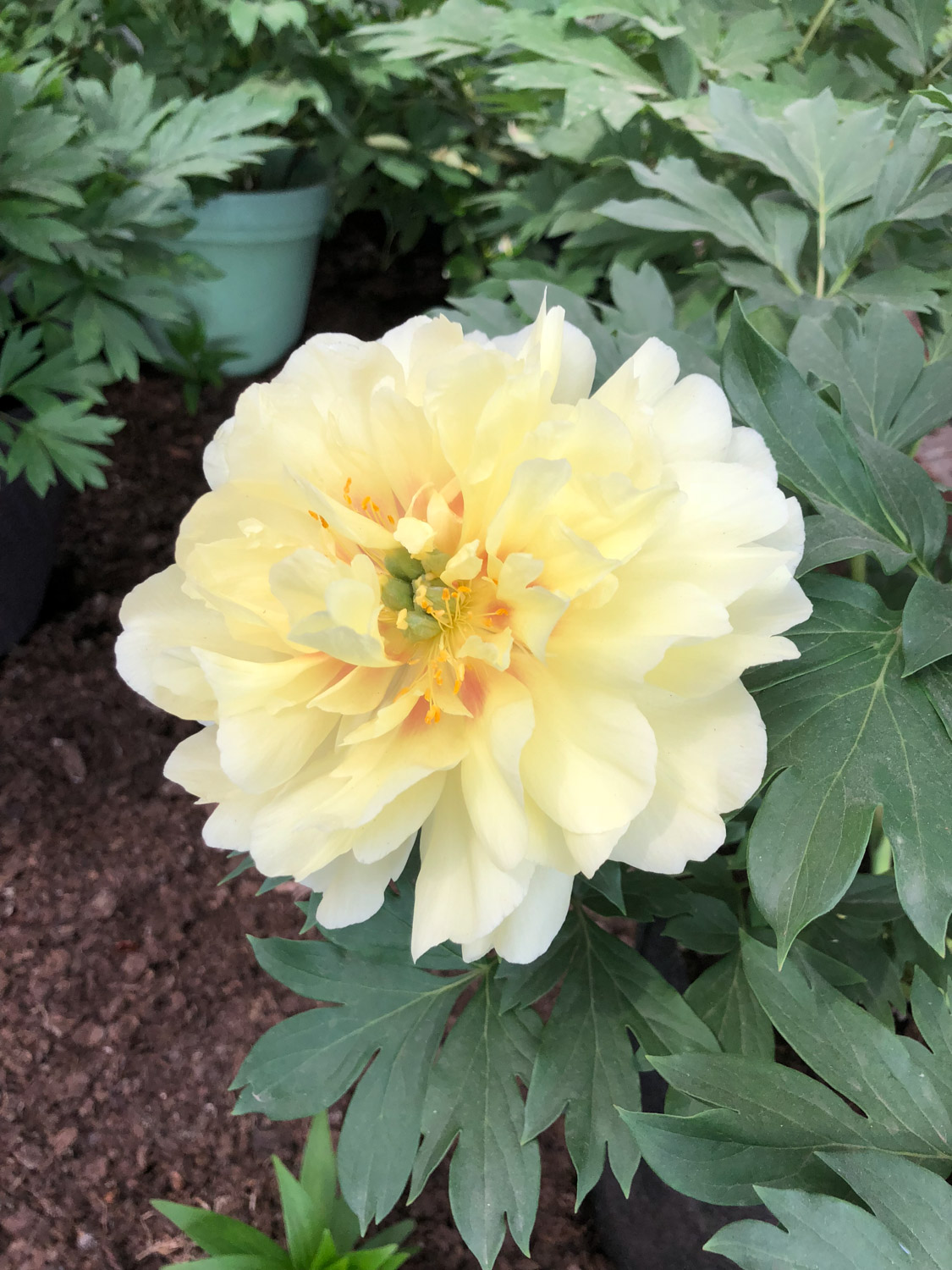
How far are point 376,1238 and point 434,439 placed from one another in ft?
2.35

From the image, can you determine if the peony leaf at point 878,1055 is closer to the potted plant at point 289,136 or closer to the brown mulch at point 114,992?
the brown mulch at point 114,992

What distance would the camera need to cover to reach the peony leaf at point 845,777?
1.14ft

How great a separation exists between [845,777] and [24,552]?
1.13 meters

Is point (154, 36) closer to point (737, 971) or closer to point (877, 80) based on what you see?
point (877, 80)

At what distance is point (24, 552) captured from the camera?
1.18m

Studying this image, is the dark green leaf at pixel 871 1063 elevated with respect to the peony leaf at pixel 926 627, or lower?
lower

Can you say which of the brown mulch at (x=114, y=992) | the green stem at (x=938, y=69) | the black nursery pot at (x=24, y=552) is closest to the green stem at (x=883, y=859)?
the brown mulch at (x=114, y=992)

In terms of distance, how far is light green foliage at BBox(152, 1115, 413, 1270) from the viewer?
0.67 meters

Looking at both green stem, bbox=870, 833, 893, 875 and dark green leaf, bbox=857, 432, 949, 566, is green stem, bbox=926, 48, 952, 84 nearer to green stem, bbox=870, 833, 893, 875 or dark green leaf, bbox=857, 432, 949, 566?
dark green leaf, bbox=857, 432, 949, 566

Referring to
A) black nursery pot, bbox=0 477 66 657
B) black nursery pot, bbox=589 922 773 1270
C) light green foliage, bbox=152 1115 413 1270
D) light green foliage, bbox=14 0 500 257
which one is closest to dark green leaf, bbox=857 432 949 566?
black nursery pot, bbox=589 922 773 1270

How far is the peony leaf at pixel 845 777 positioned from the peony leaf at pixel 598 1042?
0.16m

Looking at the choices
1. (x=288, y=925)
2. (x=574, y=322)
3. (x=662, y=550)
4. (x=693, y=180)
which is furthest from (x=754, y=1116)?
(x=288, y=925)

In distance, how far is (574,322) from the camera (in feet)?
1.62

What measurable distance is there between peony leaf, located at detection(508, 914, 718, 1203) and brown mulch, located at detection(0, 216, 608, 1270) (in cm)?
43
